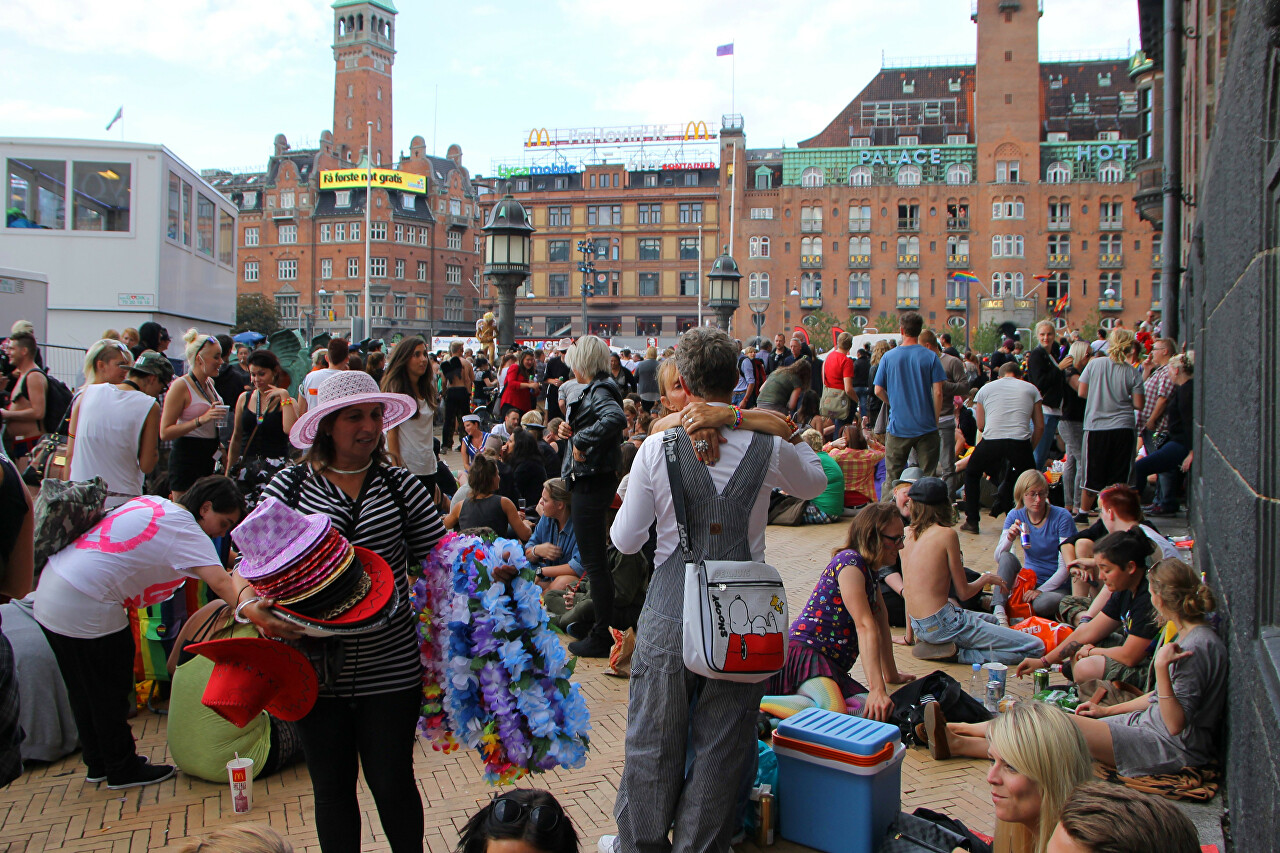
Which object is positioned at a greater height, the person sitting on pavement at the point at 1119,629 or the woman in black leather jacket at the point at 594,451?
the woman in black leather jacket at the point at 594,451

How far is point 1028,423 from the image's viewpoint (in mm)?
9859

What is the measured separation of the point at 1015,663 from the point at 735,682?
3.95 m

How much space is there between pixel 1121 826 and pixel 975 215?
73852 millimetres

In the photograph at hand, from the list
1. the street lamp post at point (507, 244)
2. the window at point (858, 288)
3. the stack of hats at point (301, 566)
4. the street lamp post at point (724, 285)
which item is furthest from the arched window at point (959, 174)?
the stack of hats at point (301, 566)

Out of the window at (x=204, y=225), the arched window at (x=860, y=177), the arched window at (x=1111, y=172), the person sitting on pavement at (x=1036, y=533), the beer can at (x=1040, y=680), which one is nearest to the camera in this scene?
the beer can at (x=1040, y=680)

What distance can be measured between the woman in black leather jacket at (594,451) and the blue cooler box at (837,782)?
2.19 metres

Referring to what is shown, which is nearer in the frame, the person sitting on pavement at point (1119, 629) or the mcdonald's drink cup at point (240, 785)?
the mcdonald's drink cup at point (240, 785)

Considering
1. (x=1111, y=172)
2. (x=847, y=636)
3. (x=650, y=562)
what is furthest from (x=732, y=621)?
(x=1111, y=172)

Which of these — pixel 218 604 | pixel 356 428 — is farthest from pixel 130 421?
pixel 356 428

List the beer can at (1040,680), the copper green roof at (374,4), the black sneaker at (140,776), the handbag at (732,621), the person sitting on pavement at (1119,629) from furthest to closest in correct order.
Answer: the copper green roof at (374,4) → the beer can at (1040,680) → the person sitting on pavement at (1119,629) → the black sneaker at (140,776) → the handbag at (732,621)

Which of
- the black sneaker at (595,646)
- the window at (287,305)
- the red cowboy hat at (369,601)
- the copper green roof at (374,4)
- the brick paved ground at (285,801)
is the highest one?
the copper green roof at (374,4)

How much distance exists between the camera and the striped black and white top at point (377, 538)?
3.00m

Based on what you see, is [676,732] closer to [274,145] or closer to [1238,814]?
[1238,814]

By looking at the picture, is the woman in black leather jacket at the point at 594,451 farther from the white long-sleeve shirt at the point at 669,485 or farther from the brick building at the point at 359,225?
the brick building at the point at 359,225
